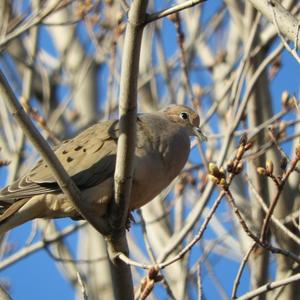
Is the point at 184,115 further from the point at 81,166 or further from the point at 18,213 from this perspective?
the point at 18,213

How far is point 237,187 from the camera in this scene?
5391mm

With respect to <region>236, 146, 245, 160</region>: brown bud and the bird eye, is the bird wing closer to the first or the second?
the bird eye

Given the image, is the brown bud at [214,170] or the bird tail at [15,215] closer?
the brown bud at [214,170]

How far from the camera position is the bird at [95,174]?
→ 3793mm

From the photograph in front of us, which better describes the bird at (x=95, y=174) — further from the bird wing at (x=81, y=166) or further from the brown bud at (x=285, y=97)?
the brown bud at (x=285, y=97)

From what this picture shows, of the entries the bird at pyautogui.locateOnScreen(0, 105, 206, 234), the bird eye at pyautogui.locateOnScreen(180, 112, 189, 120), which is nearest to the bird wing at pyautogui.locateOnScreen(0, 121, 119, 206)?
the bird at pyautogui.locateOnScreen(0, 105, 206, 234)

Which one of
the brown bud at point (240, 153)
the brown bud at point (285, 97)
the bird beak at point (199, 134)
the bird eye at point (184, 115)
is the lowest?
the brown bud at point (240, 153)

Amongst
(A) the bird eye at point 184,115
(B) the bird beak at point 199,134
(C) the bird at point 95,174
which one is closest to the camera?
(C) the bird at point 95,174

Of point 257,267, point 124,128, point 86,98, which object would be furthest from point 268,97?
point 86,98

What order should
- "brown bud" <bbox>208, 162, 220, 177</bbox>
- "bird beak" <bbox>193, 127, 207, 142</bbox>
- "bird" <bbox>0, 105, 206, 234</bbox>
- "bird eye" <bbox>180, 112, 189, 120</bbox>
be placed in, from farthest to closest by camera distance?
"bird eye" <bbox>180, 112, 189, 120</bbox> → "bird beak" <bbox>193, 127, 207, 142</bbox> → "bird" <bbox>0, 105, 206, 234</bbox> → "brown bud" <bbox>208, 162, 220, 177</bbox>

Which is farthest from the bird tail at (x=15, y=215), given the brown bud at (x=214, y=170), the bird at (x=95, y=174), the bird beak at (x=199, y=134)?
the brown bud at (x=214, y=170)

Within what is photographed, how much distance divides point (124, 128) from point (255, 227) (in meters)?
1.86

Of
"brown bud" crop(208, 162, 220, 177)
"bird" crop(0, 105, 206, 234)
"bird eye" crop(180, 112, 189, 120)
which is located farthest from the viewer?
"bird eye" crop(180, 112, 189, 120)

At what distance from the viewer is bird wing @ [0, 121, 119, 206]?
149 inches
